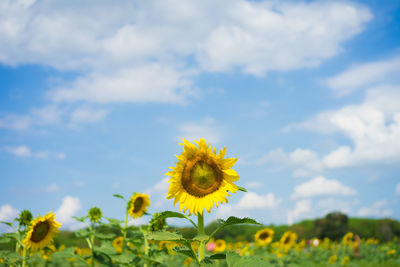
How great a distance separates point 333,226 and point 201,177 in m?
19.0

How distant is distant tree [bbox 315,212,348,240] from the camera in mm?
19406

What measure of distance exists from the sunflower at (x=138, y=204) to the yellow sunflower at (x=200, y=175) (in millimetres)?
2689

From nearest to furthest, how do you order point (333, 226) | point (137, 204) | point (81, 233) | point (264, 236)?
1. point (81, 233)
2. point (137, 204)
3. point (264, 236)
4. point (333, 226)

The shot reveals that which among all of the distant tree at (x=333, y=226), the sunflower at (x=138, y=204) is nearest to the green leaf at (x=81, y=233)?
the sunflower at (x=138, y=204)

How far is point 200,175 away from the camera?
2.92m

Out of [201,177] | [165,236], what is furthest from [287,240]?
[165,236]

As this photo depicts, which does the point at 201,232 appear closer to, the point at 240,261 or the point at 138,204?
the point at 240,261

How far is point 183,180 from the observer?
2.95 metres

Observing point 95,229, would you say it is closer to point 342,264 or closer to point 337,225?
point 342,264

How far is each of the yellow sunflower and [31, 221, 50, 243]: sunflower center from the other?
3.04m

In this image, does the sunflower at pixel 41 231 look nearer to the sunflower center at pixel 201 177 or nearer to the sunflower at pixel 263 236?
the sunflower center at pixel 201 177

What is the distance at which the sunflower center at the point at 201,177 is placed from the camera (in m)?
2.93

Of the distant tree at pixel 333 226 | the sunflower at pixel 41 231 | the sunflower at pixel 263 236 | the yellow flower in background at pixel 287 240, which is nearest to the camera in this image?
the sunflower at pixel 41 231

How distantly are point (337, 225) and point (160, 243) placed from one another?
1604 cm
